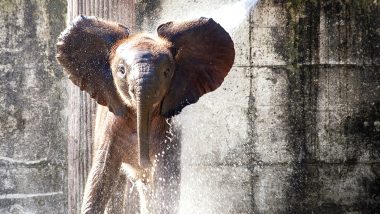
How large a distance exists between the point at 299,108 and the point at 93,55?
105 inches

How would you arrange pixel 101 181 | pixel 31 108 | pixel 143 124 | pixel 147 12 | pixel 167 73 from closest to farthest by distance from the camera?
1. pixel 143 124
2. pixel 167 73
3. pixel 101 181
4. pixel 147 12
5. pixel 31 108

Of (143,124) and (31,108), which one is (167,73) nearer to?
(143,124)

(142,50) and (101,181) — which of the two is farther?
(101,181)

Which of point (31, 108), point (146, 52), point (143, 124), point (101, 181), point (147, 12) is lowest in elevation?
point (101, 181)

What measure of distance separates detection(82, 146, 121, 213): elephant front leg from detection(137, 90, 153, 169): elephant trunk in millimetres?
432

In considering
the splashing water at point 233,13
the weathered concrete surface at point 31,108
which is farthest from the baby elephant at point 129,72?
the weathered concrete surface at point 31,108

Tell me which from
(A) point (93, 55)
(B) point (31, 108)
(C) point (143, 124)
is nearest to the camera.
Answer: (C) point (143, 124)

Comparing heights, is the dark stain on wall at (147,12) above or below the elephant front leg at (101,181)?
above

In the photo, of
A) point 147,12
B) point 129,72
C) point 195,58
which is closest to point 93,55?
point 129,72

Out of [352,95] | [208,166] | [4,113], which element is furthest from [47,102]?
[352,95]

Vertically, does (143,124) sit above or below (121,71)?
below

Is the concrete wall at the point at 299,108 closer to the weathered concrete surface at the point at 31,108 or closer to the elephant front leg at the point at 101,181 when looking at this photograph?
the weathered concrete surface at the point at 31,108

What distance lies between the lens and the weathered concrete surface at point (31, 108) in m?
6.26

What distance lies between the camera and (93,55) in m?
3.79
